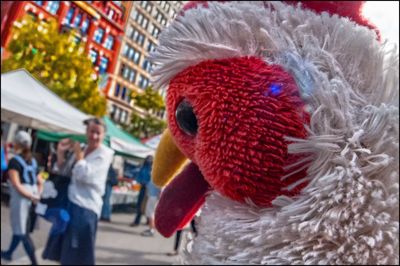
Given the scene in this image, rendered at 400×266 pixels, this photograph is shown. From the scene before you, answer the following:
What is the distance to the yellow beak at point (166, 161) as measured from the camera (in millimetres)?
413

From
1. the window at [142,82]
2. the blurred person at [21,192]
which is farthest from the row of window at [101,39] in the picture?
the blurred person at [21,192]

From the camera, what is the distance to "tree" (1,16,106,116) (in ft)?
2.09

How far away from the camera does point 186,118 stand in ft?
1.08

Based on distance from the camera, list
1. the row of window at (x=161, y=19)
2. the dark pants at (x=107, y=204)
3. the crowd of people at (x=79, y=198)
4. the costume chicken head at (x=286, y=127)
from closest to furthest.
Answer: the costume chicken head at (x=286, y=127)
the row of window at (x=161, y=19)
the crowd of people at (x=79, y=198)
the dark pants at (x=107, y=204)

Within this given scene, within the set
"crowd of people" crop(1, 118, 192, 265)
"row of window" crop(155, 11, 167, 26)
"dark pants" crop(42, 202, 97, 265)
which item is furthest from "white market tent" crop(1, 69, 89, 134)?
"row of window" crop(155, 11, 167, 26)

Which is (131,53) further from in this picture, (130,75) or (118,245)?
(118,245)

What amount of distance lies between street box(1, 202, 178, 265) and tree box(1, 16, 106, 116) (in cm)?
152

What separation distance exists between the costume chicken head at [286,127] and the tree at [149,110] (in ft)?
0.19

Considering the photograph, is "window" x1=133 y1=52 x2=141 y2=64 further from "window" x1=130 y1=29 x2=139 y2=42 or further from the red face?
the red face

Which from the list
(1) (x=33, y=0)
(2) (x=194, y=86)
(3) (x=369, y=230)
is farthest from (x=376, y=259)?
(1) (x=33, y=0)

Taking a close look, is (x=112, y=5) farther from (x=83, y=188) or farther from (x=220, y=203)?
(x=83, y=188)

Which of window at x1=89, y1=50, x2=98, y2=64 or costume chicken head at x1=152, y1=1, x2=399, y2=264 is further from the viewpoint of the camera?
window at x1=89, y1=50, x2=98, y2=64

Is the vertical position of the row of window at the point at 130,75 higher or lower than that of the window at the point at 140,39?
lower

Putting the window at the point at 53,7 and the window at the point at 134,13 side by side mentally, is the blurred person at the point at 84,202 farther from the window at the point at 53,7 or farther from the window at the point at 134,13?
the window at the point at 134,13
